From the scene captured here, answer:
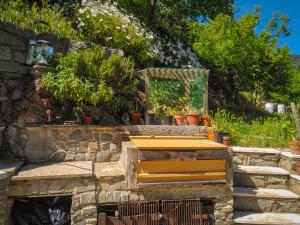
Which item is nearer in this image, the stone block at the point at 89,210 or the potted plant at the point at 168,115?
the stone block at the point at 89,210

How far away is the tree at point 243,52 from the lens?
373 inches

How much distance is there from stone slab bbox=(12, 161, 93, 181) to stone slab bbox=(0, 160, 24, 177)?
0.07 m

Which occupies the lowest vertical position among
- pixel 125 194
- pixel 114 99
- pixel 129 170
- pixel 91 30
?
Answer: pixel 125 194

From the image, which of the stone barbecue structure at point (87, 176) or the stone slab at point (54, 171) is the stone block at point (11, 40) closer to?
the stone barbecue structure at point (87, 176)

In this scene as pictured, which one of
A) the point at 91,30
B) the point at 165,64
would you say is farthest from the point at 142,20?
A: the point at 91,30

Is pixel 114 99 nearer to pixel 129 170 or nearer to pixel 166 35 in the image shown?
pixel 129 170

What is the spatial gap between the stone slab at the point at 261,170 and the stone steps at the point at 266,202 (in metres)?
0.42

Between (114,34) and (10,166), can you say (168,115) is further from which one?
(10,166)

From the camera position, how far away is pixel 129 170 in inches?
161

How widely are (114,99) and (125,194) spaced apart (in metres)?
2.14

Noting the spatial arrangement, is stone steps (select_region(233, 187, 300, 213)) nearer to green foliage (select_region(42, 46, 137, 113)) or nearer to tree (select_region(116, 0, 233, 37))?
green foliage (select_region(42, 46, 137, 113))

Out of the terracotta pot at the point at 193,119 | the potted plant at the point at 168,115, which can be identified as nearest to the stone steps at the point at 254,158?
the terracotta pot at the point at 193,119

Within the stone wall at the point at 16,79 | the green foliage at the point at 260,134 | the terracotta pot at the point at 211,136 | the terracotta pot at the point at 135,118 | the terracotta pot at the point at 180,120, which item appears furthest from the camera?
the green foliage at the point at 260,134

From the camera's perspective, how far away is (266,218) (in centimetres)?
452
